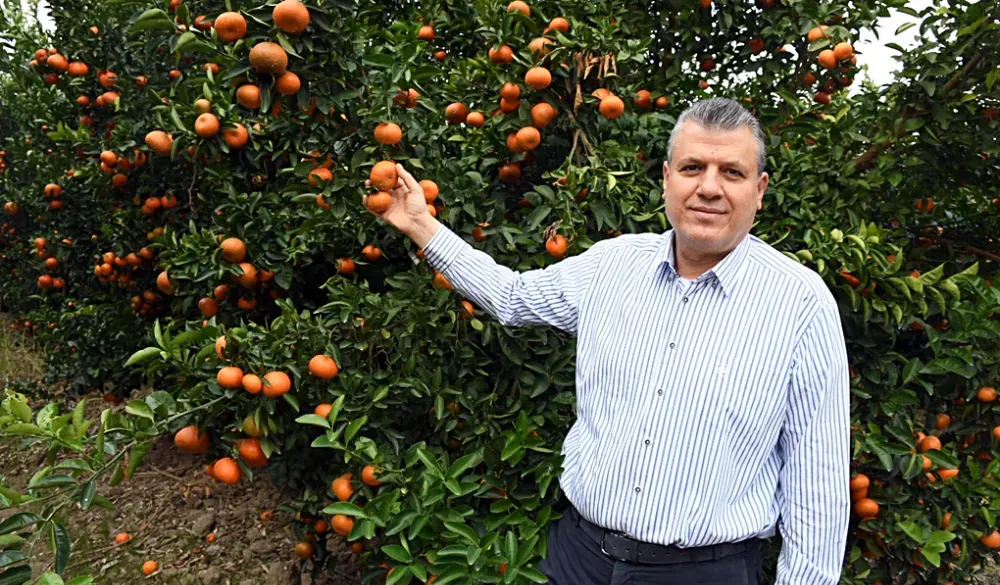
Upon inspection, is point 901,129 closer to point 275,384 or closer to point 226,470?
point 275,384

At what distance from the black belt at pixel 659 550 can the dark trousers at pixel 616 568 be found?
0.4 inches

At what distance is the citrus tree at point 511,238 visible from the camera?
6.11 ft

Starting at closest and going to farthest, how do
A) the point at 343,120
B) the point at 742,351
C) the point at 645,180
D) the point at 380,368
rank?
the point at 742,351 < the point at 343,120 < the point at 380,368 < the point at 645,180

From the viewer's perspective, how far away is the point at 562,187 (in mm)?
2146

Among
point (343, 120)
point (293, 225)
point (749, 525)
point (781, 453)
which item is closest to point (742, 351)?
point (781, 453)

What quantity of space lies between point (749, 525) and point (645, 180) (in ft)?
4.02

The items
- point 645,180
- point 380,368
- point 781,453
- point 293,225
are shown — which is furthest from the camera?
point 293,225

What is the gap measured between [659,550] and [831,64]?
1947mm

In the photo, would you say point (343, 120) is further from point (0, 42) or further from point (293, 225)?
point (0, 42)

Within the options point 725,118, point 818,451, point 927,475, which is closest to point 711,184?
point 725,118

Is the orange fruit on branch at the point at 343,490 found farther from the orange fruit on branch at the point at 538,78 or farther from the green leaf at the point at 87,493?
the orange fruit on branch at the point at 538,78

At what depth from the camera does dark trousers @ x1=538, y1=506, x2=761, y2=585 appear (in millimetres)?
1460

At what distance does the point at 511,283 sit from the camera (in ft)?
5.87

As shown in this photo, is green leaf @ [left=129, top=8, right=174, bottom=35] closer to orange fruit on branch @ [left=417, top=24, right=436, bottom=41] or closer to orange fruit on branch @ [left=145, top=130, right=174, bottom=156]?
orange fruit on branch @ [left=145, top=130, right=174, bottom=156]
